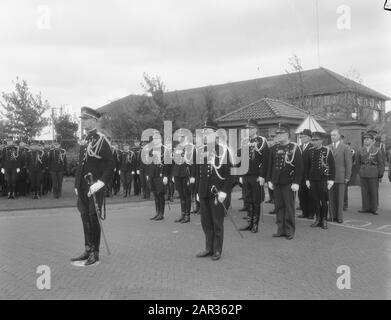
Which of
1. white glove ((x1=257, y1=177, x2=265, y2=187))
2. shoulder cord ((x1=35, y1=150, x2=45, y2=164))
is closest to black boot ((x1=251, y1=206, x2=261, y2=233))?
white glove ((x1=257, y1=177, x2=265, y2=187))

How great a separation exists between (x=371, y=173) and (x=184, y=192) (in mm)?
5200

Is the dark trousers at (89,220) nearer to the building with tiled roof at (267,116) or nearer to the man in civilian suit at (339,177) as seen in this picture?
the man in civilian suit at (339,177)

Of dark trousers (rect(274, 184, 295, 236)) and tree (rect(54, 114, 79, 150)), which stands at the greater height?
tree (rect(54, 114, 79, 150))

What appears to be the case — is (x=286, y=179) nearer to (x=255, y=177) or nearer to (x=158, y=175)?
(x=255, y=177)

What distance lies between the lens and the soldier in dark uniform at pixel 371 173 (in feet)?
38.8

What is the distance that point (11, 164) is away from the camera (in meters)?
Result: 15.4

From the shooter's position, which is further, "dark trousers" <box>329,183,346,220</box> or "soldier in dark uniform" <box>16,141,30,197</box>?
"soldier in dark uniform" <box>16,141,30,197</box>

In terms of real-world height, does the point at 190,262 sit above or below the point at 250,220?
below

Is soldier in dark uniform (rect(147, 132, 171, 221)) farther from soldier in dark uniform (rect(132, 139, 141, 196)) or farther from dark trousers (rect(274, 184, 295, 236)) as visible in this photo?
soldier in dark uniform (rect(132, 139, 141, 196))

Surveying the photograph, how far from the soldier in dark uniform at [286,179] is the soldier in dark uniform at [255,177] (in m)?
0.55

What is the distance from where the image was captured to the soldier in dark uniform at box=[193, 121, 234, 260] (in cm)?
689

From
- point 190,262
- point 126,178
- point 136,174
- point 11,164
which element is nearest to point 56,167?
point 11,164

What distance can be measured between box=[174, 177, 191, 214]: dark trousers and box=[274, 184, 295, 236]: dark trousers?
258 centimetres
